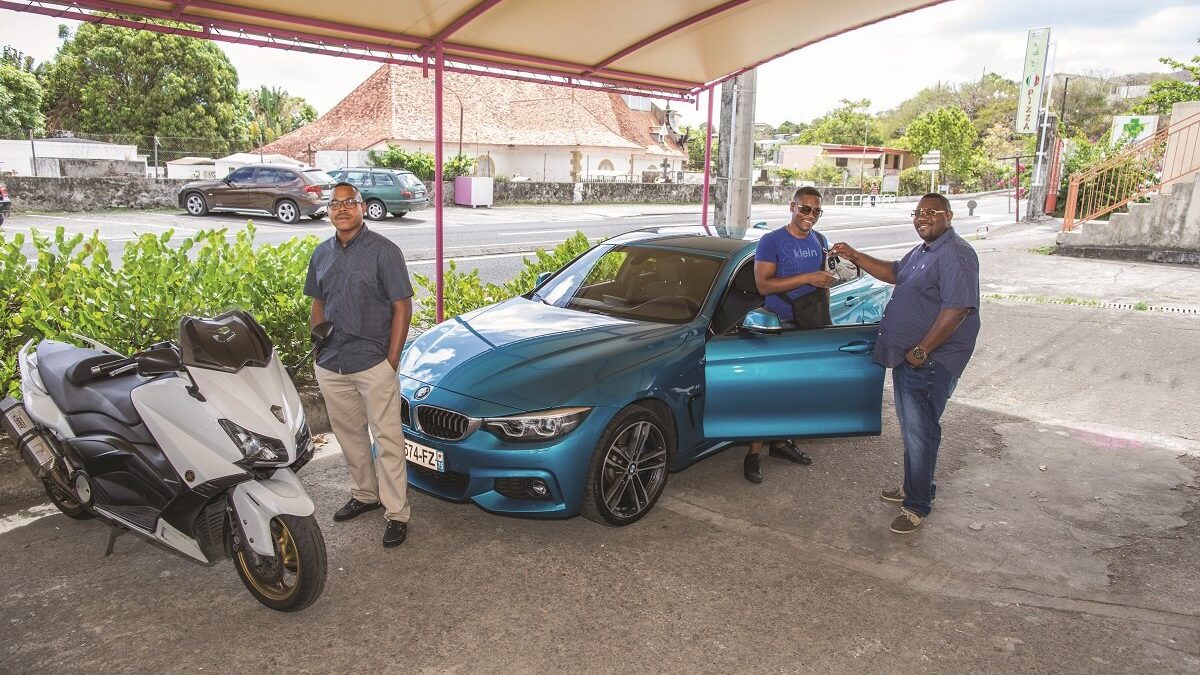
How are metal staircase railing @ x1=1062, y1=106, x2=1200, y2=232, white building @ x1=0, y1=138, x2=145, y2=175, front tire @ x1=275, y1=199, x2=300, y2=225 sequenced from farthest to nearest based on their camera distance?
white building @ x1=0, y1=138, x2=145, y2=175 → front tire @ x1=275, y1=199, x2=300, y2=225 → metal staircase railing @ x1=1062, y1=106, x2=1200, y2=232

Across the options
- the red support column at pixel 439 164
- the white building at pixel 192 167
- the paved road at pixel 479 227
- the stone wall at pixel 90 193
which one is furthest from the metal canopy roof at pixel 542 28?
the white building at pixel 192 167

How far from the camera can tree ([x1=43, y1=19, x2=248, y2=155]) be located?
4509 cm

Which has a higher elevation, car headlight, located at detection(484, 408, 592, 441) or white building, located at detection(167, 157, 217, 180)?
white building, located at detection(167, 157, 217, 180)

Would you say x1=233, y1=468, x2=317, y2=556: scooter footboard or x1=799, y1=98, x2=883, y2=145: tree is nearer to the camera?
x1=233, y1=468, x2=317, y2=556: scooter footboard

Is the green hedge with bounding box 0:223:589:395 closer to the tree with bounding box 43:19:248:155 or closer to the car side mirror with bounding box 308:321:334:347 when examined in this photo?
the car side mirror with bounding box 308:321:334:347

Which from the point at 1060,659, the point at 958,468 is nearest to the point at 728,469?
the point at 958,468

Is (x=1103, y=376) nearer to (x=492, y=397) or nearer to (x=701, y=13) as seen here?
(x=701, y=13)

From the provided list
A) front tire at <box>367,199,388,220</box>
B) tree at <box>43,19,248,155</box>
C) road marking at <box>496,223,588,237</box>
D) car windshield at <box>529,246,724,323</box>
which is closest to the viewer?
car windshield at <box>529,246,724,323</box>

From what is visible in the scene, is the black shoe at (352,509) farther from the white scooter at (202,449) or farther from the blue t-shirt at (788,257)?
the blue t-shirt at (788,257)

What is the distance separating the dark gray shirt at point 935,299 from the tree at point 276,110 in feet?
233

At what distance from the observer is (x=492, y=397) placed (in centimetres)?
411

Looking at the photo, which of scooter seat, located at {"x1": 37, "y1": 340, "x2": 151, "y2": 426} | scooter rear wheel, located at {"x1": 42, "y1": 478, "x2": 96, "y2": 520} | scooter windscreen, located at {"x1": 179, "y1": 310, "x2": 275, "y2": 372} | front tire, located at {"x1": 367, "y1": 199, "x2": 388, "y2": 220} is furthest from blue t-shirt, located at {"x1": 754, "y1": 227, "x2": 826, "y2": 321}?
front tire, located at {"x1": 367, "y1": 199, "x2": 388, "y2": 220}

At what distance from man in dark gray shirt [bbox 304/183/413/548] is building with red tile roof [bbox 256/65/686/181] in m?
39.4

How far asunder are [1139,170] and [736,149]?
1454 centimetres
